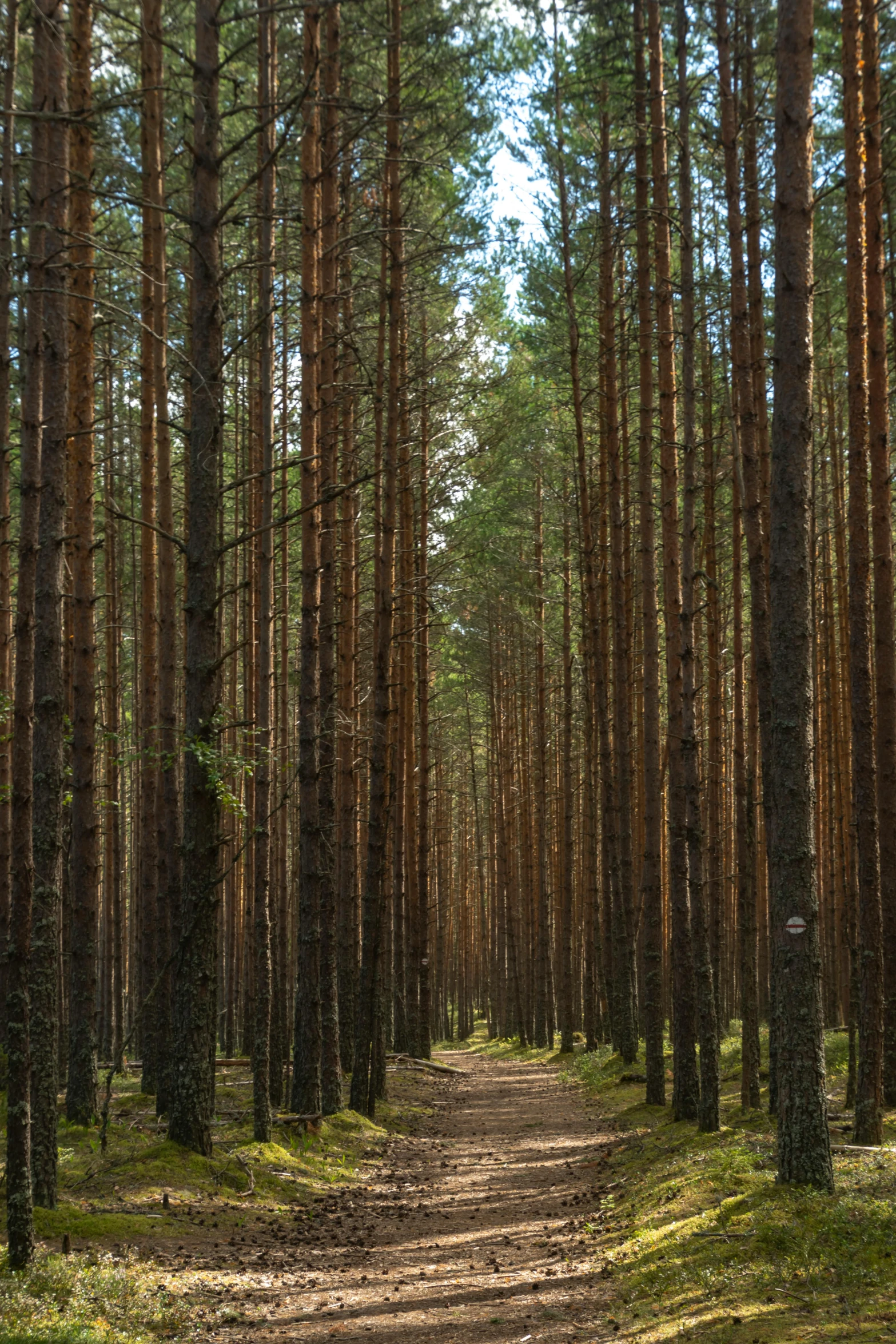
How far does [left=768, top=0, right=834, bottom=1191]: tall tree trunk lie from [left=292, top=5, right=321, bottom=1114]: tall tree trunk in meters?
5.52

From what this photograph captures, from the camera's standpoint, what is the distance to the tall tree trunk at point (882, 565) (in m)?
11.1

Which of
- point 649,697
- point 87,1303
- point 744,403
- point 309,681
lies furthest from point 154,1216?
point 744,403

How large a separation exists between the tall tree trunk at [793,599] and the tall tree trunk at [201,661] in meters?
4.79

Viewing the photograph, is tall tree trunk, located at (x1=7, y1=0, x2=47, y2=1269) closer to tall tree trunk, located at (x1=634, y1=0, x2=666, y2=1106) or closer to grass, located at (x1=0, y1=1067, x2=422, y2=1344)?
grass, located at (x1=0, y1=1067, x2=422, y2=1344)

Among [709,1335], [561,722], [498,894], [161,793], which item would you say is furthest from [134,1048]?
[709,1335]

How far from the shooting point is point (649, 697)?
13.6 m

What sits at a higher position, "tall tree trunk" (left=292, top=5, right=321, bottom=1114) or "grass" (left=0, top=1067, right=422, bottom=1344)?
"tall tree trunk" (left=292, top=5, right=321, bottom=1114)

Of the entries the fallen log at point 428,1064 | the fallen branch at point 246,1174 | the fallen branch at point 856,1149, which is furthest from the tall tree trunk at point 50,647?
the fallen log at point 428,1064

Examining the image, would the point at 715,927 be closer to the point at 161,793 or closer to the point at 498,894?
the point at 161,793

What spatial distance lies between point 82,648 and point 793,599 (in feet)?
24.9

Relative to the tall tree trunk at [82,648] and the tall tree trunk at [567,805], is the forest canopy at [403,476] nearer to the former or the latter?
the tall tree trunk at [82,648]

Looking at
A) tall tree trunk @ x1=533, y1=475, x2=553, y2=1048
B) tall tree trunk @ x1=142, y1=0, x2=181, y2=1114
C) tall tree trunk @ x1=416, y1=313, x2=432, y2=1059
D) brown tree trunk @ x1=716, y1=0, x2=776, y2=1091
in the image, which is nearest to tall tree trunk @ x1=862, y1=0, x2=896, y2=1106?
brown tree trunk @ x1=716, y1=0, x2=776, y2=1091

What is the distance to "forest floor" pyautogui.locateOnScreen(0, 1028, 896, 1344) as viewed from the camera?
6039 mm

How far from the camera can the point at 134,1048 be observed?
32.3 meters
